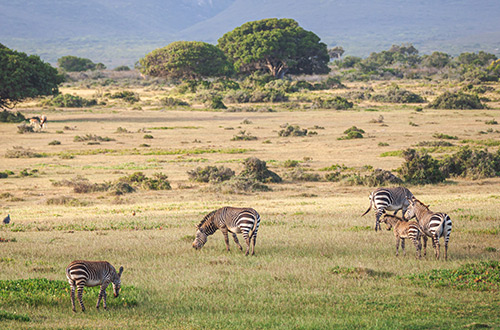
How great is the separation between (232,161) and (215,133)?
14.3m

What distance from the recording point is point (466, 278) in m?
12.1

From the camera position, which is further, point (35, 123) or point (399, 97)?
point (399, 97)

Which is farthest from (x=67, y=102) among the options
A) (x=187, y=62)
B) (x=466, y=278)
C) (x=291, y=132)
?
(x=466, y=278)

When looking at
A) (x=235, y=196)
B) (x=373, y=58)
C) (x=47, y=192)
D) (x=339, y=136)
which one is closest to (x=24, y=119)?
(x=339, y=136)

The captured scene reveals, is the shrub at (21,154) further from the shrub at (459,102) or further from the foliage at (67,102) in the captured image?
the shrub at (459,102)

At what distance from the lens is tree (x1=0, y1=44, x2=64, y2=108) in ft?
181

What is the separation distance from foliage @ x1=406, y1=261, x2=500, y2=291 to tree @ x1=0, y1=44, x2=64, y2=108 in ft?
160

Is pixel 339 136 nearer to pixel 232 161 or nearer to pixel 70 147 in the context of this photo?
pixel 232 161

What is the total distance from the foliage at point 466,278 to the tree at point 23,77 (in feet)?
160

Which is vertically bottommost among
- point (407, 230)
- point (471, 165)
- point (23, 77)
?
point (471, 165)

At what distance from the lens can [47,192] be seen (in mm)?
27203

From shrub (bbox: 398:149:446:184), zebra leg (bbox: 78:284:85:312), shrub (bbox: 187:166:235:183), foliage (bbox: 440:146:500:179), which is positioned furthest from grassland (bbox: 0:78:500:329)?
foliage (bbox: 440:146:500:179)

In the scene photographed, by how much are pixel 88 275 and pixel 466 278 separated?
22.6 ft

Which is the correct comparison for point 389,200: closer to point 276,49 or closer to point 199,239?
point 199,239
